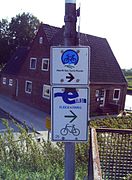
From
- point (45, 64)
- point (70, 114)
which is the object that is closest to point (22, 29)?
point (45, 64)

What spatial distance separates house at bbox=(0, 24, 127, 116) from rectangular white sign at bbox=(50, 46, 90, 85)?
18205mm

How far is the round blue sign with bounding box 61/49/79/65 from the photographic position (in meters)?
2.62

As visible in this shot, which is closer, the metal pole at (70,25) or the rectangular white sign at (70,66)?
the rectangular white sign at (70,66)

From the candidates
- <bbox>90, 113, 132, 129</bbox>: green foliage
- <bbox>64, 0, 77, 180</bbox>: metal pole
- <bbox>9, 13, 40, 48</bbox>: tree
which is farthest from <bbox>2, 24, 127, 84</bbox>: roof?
<bbox>64, 0, 77, 180</bbox>: metal pole

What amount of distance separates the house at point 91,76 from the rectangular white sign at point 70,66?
1820cm

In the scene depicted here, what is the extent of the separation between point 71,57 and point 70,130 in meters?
0.69

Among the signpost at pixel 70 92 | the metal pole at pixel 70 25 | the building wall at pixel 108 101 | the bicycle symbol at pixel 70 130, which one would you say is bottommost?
the building wall at pixel 108 101

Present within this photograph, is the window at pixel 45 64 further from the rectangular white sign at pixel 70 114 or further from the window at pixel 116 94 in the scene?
the rectangular white sign at pixel 70 114

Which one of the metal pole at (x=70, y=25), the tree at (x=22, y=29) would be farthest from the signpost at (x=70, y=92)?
the tree at (x=22, y=29)

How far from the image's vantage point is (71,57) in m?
2.64

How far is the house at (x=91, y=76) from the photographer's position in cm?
2180

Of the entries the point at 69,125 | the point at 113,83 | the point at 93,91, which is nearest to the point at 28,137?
the point at 69,125

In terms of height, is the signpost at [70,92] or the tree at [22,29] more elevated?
the tree at [22,29]

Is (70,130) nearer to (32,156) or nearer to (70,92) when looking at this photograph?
(70,92)
